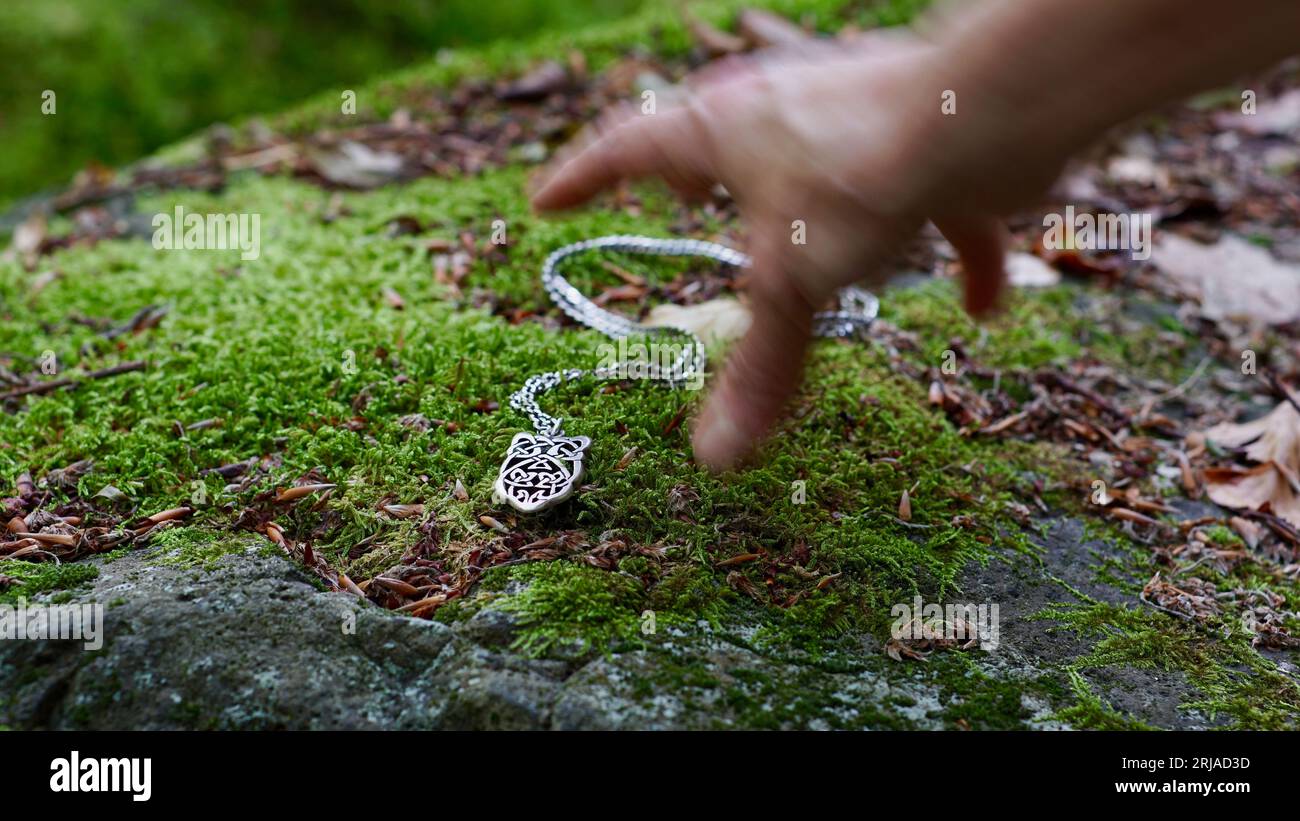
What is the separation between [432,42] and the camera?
5922 millimetres

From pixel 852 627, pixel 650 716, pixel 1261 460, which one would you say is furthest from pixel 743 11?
pixel 650 716

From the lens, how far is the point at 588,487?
2561 millimetres

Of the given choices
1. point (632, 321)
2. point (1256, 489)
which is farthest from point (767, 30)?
point (1256, 489)

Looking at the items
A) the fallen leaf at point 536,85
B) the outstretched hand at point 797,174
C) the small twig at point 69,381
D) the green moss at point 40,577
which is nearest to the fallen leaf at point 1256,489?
the outstretched hand at point 797,174

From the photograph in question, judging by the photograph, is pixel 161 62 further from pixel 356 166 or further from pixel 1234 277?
pixel 1234 277

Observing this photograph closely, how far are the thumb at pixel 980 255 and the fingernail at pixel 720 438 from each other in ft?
2.24

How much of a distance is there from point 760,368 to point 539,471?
0.74m

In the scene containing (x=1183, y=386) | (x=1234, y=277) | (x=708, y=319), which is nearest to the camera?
(x=708, y=319)

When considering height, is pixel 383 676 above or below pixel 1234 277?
below

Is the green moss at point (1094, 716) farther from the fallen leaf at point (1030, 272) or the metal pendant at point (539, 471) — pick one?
the fallen leaf at point (1030, 272)

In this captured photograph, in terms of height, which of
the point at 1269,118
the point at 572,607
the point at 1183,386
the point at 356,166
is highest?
the point at 1269,118

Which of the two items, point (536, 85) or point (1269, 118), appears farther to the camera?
point (1269, 118)
